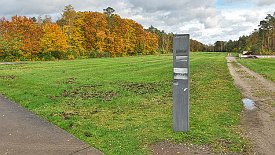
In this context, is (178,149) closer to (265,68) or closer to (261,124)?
(261,124)

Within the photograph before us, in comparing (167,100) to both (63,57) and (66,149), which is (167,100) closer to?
(66,149)

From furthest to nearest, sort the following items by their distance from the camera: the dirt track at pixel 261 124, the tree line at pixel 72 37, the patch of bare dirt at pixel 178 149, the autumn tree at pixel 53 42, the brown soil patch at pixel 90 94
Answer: the autumn tree at pixel 53 42, the tree line at pixel 72 37, the brown soil patch at pixel 90 94, the dirt track at pixel 261 124, the patch of bare dirt at pixel 178 149

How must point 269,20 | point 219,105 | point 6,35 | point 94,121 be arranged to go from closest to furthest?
1. point 94,121
2. point 219,105
3. point 6,35
4. point 269,20

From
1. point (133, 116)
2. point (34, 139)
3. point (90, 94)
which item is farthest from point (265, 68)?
point (34, 139)

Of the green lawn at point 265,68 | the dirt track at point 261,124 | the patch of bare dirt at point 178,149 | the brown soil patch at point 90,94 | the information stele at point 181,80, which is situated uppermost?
the information stele at point 181,80

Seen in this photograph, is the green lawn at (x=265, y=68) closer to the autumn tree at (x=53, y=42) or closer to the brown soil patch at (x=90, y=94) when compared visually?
the brown soil patch at (x=90, y=94)

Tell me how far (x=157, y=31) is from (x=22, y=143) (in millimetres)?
126334

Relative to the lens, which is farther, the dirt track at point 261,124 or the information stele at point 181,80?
the information stele at point 181,80

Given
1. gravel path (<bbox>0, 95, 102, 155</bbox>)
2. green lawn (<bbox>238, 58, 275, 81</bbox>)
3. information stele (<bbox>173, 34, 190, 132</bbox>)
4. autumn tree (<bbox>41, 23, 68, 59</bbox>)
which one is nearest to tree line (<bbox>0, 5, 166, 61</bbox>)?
autumn tree (<bbox>41, 23, 68, 59</bbox>)

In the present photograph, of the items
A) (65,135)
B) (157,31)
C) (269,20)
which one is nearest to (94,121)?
(65,135)

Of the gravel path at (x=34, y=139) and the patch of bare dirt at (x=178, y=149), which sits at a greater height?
the gravel path at (x=34, y=139)

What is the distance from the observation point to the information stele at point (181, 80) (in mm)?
6125

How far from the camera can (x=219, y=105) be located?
31.1 ft

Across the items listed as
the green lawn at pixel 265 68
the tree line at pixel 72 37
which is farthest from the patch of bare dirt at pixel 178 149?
the tree line at pixel 72 37
